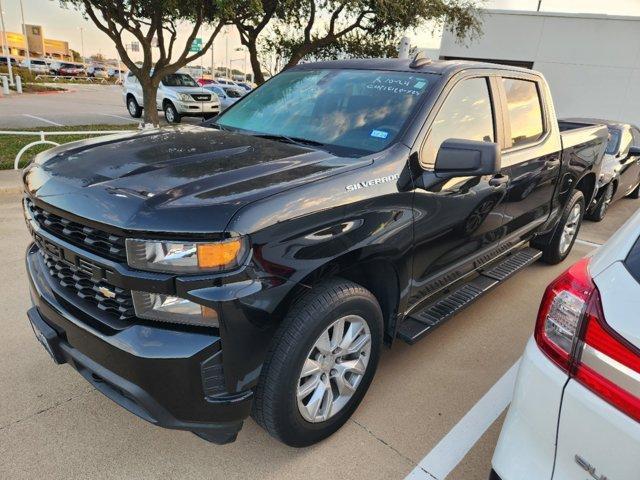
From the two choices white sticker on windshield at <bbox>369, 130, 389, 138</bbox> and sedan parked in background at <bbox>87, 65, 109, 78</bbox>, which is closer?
white sticker on windshield at <bbox>369, 130, 389, 138</bbox>

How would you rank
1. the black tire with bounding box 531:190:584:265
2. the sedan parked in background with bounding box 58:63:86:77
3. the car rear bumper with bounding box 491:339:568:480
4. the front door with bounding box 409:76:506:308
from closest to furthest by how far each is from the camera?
the car rear bumper with bounding box 491:339:568:480
the front door with bounding box 409:76:506:308
the black tire with bounding box 531:190:584:265
the sedan parked in background with bounding box 58:63:86:77

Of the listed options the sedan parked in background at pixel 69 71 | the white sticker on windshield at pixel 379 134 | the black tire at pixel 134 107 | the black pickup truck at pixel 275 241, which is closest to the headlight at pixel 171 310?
the black pickup truck at pixel 275 241

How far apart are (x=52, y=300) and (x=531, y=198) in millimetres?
3427

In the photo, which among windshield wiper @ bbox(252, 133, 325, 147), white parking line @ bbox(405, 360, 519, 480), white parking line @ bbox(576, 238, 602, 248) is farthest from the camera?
white parking line @ bbox(576, 238, 602, 248)

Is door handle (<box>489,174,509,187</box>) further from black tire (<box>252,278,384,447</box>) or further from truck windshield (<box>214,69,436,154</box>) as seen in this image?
black tire (<box>252,278,384,447</box>)

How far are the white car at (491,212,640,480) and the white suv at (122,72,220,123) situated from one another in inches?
672

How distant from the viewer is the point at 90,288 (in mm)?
2049

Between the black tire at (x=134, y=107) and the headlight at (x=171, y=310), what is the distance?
1850 centimetres

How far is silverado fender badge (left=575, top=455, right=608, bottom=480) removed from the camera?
1.33 meters

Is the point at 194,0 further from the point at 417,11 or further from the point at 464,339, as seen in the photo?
the point at 464,339

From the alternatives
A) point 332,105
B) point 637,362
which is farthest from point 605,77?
point 637,362

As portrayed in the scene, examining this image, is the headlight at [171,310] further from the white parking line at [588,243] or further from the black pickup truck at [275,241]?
the white parking line at [588,243]

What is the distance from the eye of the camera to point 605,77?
18.2 meters

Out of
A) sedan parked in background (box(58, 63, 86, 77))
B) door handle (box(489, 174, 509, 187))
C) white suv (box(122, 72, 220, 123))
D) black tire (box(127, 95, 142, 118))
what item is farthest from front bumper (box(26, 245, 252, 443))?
sedan parked in background (box(58, 63, 86, 77))
